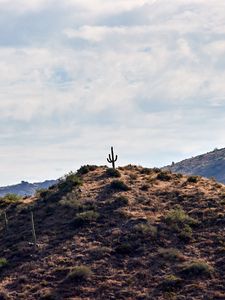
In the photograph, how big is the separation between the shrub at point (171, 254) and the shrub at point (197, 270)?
190cm

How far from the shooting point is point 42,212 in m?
54.2

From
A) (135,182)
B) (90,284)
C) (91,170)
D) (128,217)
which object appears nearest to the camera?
(90,284)

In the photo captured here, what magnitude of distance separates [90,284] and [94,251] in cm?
443

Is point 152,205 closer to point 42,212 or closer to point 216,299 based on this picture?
point 42,212

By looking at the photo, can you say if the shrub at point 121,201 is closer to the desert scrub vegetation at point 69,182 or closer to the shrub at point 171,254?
the desert scrub vegetation at point 69,182

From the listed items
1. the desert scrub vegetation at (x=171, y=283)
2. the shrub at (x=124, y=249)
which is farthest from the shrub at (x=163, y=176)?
the desert scrub vegetation at (x=171, y=283)

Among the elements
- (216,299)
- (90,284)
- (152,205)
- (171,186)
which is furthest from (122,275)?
(171,186)

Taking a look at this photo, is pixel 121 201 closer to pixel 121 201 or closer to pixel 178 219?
pixel 121 201

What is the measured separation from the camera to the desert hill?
39.8m

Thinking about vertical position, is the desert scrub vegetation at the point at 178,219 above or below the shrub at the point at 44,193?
below

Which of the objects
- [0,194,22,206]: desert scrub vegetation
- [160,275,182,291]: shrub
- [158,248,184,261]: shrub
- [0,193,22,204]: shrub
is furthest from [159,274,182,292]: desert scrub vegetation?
[0,193,22,204]: shrub

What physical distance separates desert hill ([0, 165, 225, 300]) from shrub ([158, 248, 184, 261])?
6 cm

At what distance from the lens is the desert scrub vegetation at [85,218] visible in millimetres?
49375

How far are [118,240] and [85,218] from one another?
14.7ft
